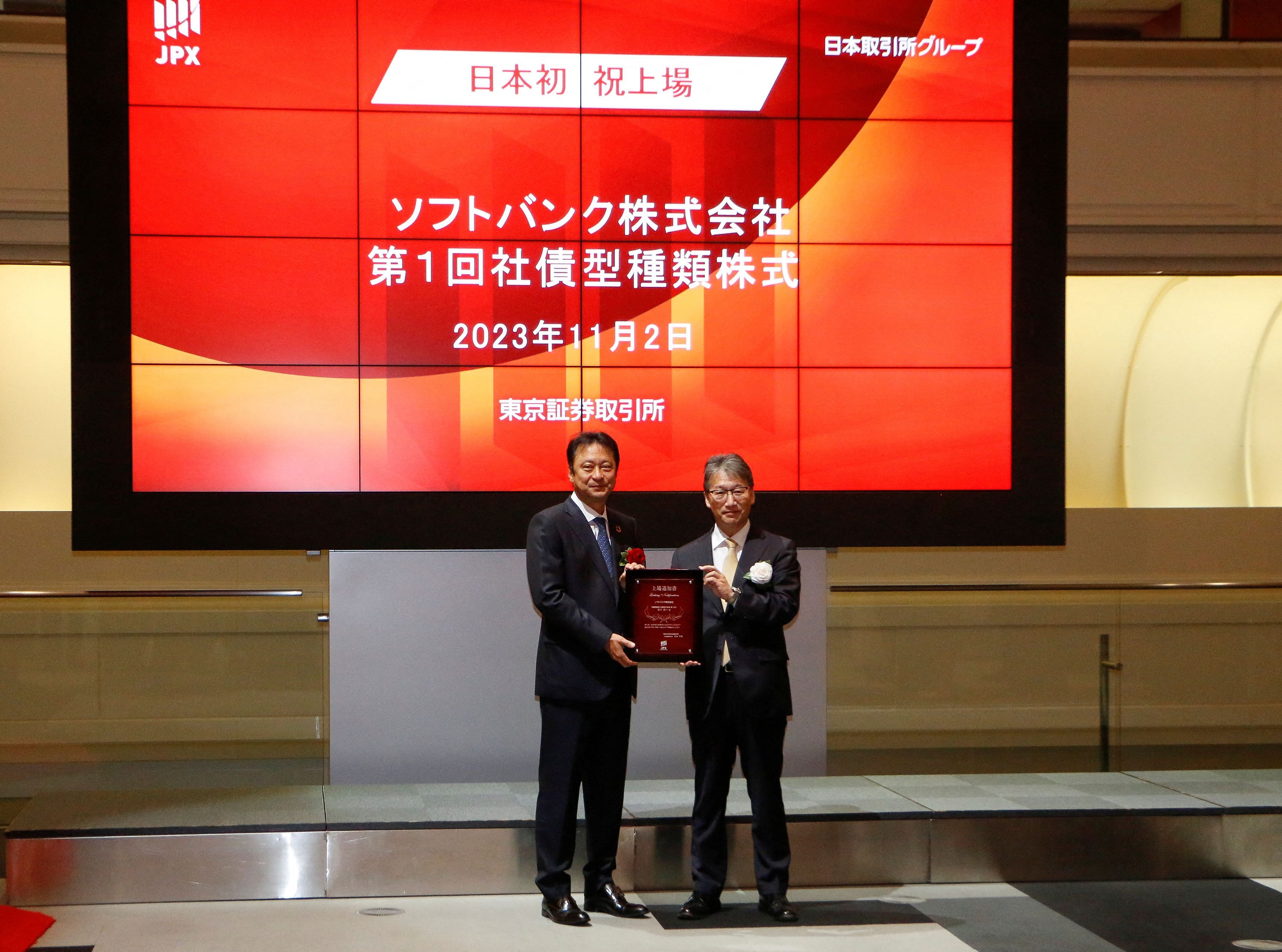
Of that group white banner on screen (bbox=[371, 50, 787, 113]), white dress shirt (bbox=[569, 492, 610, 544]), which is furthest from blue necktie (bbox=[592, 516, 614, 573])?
white banner on screen (bbox=[371, 50, 787, 113])

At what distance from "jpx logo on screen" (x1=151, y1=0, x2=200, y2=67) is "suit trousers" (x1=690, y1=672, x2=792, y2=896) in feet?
10.7

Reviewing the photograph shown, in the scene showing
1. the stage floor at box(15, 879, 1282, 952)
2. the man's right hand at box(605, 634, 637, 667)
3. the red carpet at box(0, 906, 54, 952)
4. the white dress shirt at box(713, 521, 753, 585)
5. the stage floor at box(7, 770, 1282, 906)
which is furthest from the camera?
the stage floor at box(7, 770, 1282, 906)

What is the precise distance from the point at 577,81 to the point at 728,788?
2.90 meters

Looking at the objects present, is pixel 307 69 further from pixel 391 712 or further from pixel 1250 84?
pixel 1250 84

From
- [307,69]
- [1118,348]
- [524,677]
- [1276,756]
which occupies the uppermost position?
[307,69]

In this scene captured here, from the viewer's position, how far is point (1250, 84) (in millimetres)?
7527

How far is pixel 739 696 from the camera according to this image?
4.72 m

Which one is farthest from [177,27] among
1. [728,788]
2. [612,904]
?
[612,904]

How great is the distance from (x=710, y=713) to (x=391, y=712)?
170 cm

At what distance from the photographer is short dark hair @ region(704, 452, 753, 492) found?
15.4 feet

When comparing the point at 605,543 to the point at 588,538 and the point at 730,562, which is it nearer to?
the point at 588,538

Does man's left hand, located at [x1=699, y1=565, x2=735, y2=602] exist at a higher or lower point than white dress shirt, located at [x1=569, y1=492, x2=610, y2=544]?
lower

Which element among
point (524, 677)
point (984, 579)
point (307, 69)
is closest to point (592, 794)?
point (524, 677)

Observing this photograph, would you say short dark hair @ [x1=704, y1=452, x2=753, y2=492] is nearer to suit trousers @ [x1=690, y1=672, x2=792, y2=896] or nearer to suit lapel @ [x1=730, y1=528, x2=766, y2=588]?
suit lapel @ [x1=730, y1=528, x2=766, y2=588]
